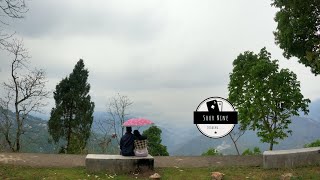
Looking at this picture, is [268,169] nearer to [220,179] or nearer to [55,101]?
[220,179]

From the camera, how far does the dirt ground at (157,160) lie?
15.8 metres

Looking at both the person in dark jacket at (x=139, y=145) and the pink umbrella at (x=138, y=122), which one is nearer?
the pink umbrella at (x=138, y=122)

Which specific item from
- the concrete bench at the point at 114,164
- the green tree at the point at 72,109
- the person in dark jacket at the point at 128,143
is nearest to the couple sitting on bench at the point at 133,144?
the person in dark jacket at the point at 128,143

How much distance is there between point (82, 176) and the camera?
542 inches

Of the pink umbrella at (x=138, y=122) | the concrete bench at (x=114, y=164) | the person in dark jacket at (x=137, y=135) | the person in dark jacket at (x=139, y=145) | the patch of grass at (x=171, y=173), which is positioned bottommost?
the patch of grass at (x=171, y=173)

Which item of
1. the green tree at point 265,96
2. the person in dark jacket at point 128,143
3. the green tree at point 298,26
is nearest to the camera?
the person in dark jacket at point 128,143

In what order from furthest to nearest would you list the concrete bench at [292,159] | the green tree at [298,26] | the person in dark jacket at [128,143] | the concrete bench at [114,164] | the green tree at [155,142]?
the green tree at [155,142] < the green tree at [298,26] < the concrete bench at [292,159] < the person in dark jacket at [128,143] < the concrete bench at [114,164]

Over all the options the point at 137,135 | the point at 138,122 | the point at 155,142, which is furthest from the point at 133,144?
the point at 155,142

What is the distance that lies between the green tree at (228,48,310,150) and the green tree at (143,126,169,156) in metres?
18.2

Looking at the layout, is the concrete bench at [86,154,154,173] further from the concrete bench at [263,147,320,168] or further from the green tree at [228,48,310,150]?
the green tree at [228,48,310,150]

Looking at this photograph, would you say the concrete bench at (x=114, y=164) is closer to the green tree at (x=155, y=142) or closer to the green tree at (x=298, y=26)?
the green tree at (x=298, y=26)

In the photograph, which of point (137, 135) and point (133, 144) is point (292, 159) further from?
point (133, 144)

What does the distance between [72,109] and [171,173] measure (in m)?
34.8

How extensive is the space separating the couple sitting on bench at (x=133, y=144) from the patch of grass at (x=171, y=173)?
964mm
